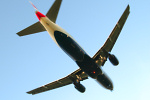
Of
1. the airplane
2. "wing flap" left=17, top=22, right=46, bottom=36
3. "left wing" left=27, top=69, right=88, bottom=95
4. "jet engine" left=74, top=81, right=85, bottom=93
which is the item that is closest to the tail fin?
the airplane

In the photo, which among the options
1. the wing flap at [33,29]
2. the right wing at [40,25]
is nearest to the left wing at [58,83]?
the wing flap at [33,29]

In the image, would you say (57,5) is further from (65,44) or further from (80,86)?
(80,86)

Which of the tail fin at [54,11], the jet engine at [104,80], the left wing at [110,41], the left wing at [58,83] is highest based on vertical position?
the tail fin at [54,11]

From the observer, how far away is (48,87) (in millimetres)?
30047

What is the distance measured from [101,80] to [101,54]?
3395mm

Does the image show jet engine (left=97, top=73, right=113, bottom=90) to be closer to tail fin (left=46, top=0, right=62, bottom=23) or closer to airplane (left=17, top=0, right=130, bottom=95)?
airplane (left=17, top=0, right=130, bottom=95)

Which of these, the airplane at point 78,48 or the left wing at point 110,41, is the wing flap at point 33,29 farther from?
the left wing at point 110,41

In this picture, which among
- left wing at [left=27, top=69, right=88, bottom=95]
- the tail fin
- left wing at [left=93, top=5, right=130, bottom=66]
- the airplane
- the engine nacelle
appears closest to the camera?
the airplane

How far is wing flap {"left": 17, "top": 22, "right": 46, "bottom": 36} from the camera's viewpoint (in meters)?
22.3

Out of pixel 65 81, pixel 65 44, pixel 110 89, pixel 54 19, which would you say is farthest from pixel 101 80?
pixel 54 19

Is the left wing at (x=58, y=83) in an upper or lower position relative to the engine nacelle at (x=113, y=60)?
upper

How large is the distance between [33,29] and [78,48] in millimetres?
5867

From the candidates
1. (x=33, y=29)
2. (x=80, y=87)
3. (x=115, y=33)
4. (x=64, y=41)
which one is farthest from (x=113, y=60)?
(x=33, y=29)

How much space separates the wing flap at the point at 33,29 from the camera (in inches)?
877
